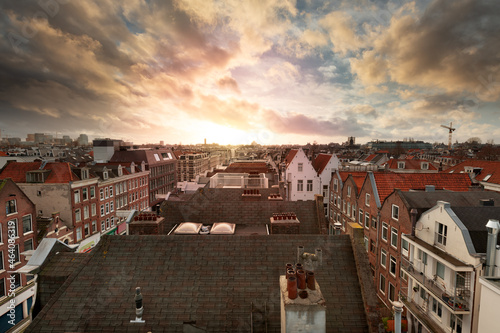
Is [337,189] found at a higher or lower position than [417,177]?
lower

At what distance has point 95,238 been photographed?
45812mm

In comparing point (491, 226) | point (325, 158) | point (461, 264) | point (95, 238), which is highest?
point (325, 158)

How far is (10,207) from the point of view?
28812 mm

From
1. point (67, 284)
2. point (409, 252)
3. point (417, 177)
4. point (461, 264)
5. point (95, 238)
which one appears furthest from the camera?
point (95, 238)

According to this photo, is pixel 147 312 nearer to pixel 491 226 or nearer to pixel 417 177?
pixel 491 226

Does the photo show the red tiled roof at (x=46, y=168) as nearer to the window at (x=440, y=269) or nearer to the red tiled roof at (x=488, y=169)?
the window at (x=440, y=269)

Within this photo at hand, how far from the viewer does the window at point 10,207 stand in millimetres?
28414

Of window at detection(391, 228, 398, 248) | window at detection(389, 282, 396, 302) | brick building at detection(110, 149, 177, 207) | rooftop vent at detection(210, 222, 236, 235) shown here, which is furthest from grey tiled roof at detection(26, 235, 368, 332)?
brick building at detection(110, 149, 177, 207)

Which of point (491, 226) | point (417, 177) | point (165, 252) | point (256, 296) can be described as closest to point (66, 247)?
point (165, 252)

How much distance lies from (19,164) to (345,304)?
5347 cm

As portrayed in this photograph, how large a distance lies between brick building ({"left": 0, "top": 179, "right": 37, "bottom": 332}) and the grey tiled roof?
22.2m

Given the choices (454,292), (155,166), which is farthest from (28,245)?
(454,292)

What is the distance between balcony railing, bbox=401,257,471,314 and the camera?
16.8 meters

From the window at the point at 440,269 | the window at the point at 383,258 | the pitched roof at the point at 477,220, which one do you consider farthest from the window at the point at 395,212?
the pitched roof at the point at 477,220
